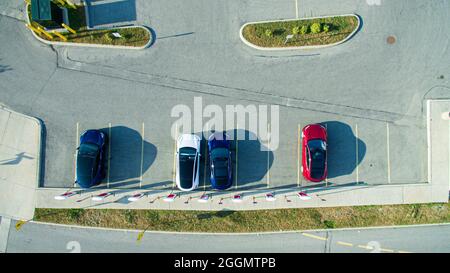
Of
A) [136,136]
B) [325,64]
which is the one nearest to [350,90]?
[325,64]

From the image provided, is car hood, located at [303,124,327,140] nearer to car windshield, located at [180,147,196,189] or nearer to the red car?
the red car

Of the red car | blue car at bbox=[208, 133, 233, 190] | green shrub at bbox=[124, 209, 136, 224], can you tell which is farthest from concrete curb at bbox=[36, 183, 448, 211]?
the red car

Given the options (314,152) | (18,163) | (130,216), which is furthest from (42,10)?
(314,152)

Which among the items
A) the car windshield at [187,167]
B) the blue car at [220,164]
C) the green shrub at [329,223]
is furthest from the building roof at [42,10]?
the green shrub at [329,223]

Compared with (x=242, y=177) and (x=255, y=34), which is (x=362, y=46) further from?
(x=242, y=177)

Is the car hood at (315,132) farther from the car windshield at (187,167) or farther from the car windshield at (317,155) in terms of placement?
the car windshield at (187,167)

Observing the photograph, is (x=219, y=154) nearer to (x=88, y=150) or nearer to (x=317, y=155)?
(x=317, y=155)
